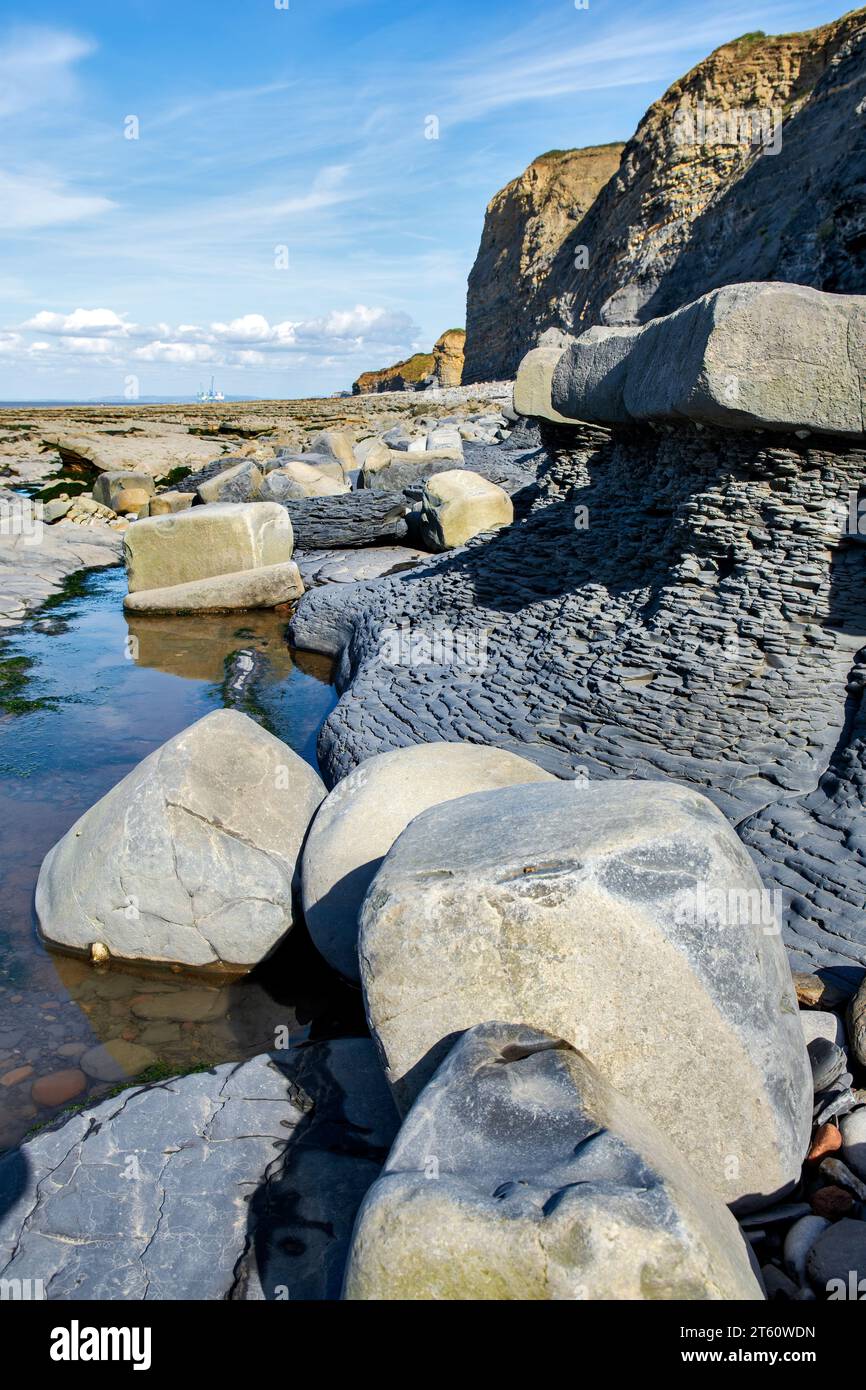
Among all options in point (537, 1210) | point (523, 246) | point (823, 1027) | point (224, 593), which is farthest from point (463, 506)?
point (523, 246)

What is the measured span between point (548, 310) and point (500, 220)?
10536 mm

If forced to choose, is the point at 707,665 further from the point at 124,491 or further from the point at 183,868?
the point at 124,491

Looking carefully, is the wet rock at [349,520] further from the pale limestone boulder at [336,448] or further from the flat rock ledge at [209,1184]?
the flat rock ledge at [209,1184]

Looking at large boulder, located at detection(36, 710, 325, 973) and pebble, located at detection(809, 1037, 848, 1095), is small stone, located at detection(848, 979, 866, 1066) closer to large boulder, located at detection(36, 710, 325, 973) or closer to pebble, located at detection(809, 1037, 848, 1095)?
pebble, located at detection(809, 1037, 848, 1095)

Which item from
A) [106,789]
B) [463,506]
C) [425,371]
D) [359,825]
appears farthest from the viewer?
[425,371]

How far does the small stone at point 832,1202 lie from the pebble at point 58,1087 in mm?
3165

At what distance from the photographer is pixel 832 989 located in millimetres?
4023

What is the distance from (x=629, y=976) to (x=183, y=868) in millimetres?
2844

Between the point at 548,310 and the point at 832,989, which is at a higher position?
the point at 548,310

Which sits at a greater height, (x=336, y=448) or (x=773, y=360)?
(x=336, y=448)

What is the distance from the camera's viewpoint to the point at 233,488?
18750 millimetres

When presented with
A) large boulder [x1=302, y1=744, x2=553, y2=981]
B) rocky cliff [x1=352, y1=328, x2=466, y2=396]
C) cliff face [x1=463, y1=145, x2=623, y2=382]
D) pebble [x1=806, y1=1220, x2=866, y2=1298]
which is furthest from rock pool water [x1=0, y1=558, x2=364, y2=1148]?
rocky cliff [x1=352, y1=328, x2=466, y2=396]

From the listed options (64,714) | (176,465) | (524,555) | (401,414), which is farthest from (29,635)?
(401,414)

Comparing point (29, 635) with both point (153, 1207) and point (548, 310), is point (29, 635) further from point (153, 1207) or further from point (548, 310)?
point (548, 310)
